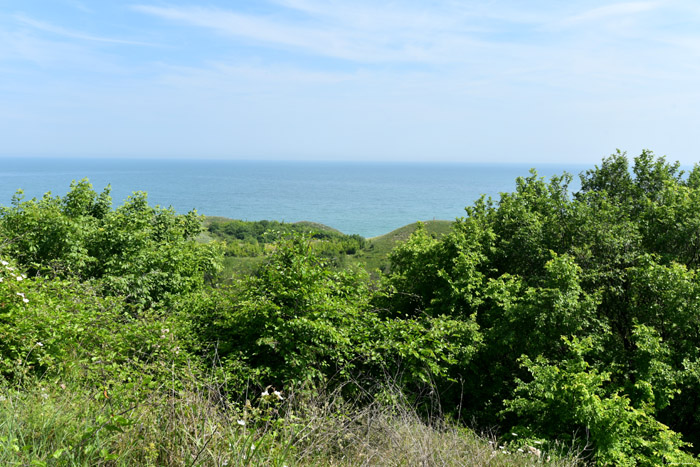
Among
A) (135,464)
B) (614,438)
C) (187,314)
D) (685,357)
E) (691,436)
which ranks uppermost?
(135,464)

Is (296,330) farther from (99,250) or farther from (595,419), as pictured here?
(99,250)

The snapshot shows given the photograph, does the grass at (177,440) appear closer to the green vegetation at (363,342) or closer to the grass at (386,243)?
the green vegetation at (363,342)

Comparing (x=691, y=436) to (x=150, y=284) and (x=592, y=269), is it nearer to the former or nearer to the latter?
(x=592, y=269)

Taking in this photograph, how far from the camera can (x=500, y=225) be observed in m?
19.3

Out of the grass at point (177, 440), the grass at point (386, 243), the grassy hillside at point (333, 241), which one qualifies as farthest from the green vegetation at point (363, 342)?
the grass at point (386, 243)

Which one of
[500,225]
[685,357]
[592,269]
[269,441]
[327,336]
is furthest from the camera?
[500,225]

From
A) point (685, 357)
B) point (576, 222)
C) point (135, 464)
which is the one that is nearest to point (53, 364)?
point (135, 464)

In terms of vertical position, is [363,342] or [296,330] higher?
[296,330]

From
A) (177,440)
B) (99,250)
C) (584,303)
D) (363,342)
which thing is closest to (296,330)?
(363,342)

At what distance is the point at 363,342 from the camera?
10.5 metres

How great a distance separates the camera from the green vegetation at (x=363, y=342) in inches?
161

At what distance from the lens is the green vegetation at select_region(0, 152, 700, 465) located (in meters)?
4.09

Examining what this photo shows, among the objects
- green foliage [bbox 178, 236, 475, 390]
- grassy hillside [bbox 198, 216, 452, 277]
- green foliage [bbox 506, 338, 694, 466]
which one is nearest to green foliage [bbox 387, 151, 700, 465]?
green foliage [bbox 506, 338, 694, 466]

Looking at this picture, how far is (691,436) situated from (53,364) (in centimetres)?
1736
